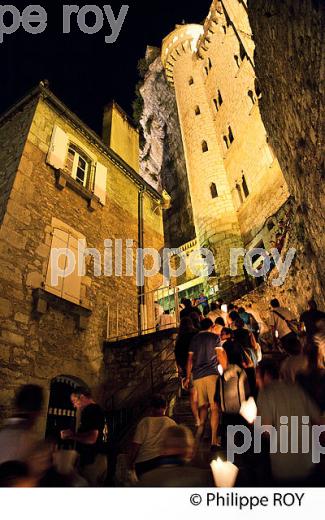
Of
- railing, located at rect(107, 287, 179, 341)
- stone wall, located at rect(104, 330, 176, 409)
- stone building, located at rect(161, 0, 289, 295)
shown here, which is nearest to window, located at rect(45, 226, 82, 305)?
railing, located at rect(107, 287, 179, 341)

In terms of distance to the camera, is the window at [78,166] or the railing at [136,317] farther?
the window at [78,166]

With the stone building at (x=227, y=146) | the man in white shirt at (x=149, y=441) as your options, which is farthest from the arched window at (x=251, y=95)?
the man in white shirt at (x=149, y=441)

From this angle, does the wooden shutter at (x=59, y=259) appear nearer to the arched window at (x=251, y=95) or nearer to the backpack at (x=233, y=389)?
the backpack at (x=233, y=389)

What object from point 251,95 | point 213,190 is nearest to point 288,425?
point 213,190

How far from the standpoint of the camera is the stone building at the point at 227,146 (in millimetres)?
18375

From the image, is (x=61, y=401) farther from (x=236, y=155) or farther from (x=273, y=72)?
(x=236, y=155)

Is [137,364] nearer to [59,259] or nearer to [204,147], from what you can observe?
[59,259]

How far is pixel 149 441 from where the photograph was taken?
3.13 m

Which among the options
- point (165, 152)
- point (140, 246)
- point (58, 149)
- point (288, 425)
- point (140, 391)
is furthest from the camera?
point (165, 152)

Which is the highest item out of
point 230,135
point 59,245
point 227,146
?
point 230,135

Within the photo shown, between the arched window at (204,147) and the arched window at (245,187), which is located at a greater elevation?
the arched window at (204,147)

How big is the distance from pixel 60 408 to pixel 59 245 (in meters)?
3.85

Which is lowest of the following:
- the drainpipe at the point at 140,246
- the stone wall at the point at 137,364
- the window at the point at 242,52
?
the stone wall at the point at 137,364

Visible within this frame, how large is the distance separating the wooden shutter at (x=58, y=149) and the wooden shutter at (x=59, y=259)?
198cm
